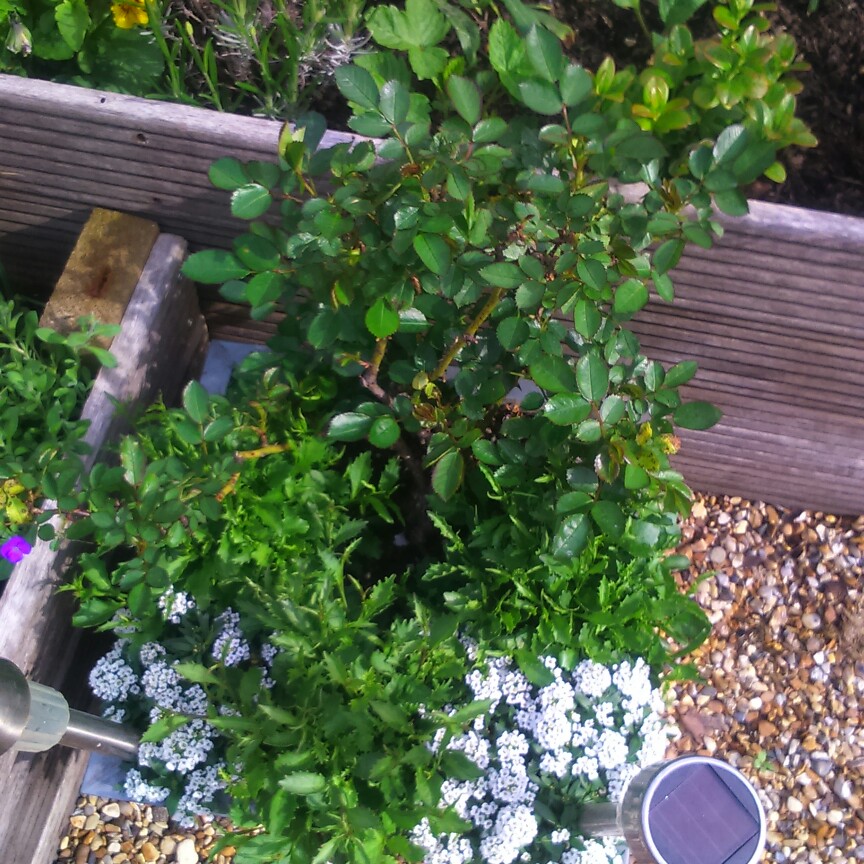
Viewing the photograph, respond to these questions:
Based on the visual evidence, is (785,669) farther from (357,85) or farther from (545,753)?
(357,85)

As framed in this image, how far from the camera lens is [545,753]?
1269 mm

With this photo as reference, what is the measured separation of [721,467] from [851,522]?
16.2 inches

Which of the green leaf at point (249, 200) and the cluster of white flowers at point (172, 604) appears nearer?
the green leaf at point (249, 200)

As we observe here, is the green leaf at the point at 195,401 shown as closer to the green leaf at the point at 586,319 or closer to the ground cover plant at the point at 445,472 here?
the ground cover plant at the point at 445,472

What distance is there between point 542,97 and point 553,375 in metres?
0.33

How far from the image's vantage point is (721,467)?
2.01 m

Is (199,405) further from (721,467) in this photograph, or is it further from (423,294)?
(721,467)

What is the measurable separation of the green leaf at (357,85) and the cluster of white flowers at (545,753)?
0.83 metres

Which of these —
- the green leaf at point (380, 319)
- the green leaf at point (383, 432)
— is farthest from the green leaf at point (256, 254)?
the green leaf at point (383, 432)

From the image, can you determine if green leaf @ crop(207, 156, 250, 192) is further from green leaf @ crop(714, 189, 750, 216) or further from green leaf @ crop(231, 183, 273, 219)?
green leaf @ crop(714, 189, 750, 216)

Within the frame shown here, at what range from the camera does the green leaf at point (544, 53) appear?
0.93 m

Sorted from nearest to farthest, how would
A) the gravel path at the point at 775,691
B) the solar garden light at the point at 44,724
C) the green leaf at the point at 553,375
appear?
the solar garden light at the point at 44,724 < the green leaf at the point at 553,375 < the gravel path at the point at 775,691

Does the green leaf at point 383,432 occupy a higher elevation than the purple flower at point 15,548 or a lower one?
higher

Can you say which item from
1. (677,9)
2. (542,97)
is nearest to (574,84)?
(542,97)
